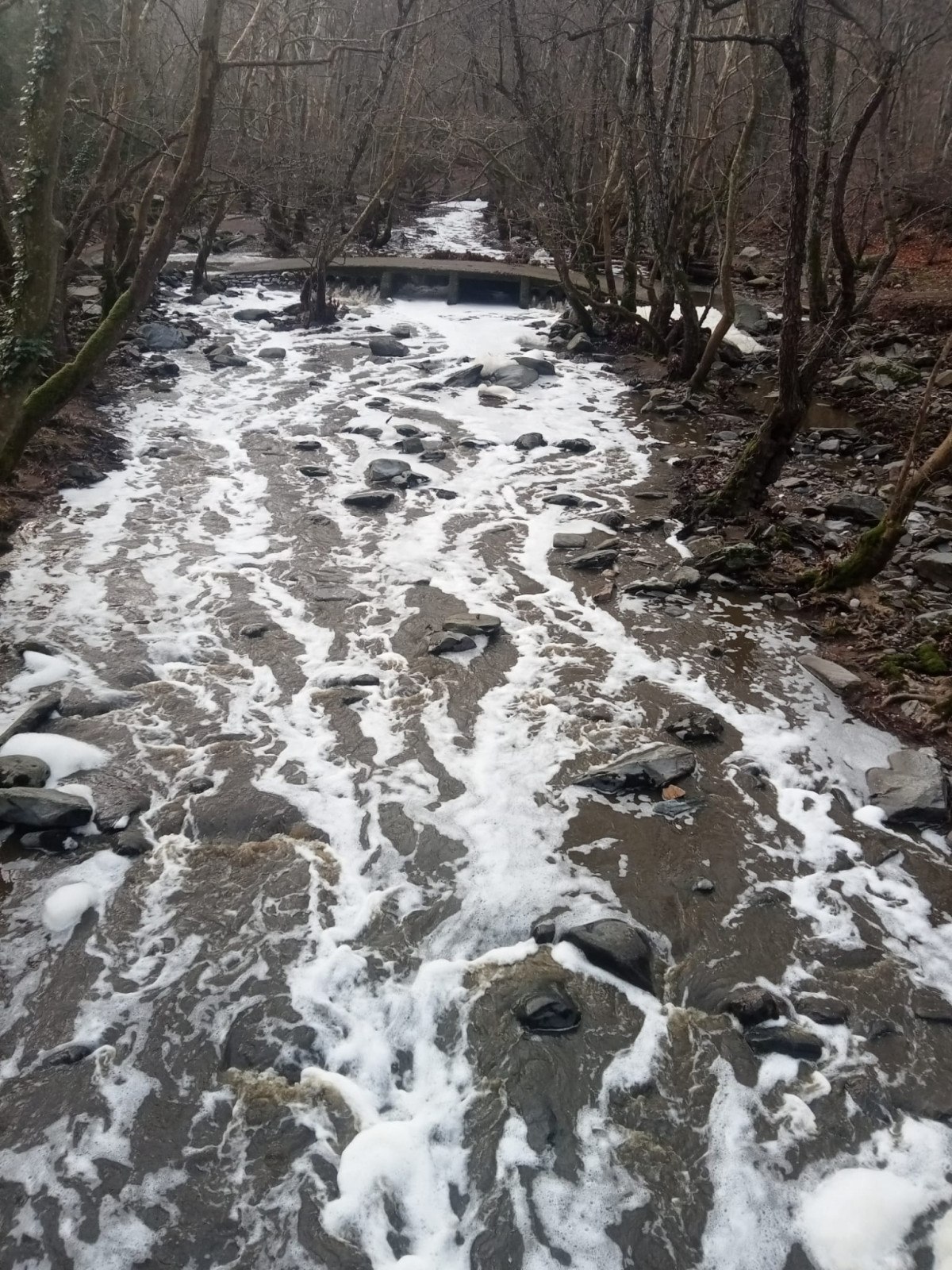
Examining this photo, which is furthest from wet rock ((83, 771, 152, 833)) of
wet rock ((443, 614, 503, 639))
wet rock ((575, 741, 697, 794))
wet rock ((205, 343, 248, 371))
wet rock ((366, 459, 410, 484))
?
wet rock ((205, 343, 248, 371))

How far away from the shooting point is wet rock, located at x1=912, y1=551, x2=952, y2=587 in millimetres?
7188

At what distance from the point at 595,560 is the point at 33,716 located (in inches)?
191

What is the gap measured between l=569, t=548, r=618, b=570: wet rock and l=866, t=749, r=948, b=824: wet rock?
330 cm

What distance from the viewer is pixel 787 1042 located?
3734mm

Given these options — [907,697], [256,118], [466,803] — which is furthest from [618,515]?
[256,118]

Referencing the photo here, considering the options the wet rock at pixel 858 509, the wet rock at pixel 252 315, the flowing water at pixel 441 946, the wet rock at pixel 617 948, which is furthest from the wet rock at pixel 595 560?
the wet rock at pixel 252 315

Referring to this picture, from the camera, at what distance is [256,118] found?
1861 centimetres

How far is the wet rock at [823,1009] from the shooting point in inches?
151

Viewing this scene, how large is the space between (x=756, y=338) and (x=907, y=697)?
1136cm

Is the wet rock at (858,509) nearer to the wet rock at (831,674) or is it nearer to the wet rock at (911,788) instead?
the wet rock at (831,674)

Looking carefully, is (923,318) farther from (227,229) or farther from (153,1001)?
(227,229)

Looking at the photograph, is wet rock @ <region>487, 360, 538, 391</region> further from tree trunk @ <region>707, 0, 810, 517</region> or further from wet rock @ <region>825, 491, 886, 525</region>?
wet rock @ <region>825, 491, 886, 525</region>

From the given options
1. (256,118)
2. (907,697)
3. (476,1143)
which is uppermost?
(256,118)

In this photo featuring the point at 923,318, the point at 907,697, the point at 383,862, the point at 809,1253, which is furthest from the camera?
the point at 923,318
